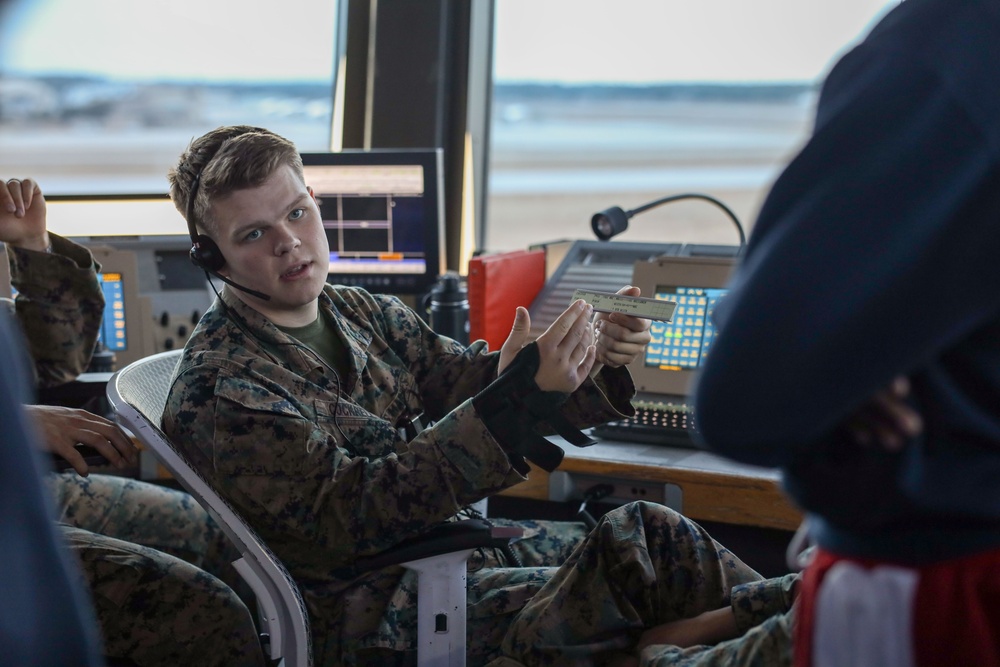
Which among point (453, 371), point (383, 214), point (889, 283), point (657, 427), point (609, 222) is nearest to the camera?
point (889, 283)

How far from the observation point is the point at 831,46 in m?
3.94

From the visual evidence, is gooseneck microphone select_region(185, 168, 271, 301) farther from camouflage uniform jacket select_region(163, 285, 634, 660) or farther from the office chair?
the office chair

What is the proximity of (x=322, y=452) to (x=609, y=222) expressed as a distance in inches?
48.3

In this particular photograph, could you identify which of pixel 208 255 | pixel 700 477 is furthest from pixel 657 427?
pixel 208 255

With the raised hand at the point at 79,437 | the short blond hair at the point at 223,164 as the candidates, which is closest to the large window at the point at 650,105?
the short blond hair at the point at 223,164

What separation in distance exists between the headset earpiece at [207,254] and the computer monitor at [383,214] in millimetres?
1066

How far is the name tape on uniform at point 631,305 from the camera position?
155cm

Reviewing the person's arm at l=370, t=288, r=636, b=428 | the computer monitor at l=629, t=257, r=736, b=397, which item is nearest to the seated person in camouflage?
the person's arm at l=370, t=288, r=636, b=428

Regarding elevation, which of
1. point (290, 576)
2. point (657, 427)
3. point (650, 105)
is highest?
point (650, 105)

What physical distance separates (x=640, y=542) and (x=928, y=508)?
2.36 ft

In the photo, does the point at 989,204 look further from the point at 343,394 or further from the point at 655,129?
the point at 655,129

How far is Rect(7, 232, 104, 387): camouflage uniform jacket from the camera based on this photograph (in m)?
1.99

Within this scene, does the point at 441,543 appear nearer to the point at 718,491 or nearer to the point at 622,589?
the point at 622,589

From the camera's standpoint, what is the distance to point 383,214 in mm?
2746
